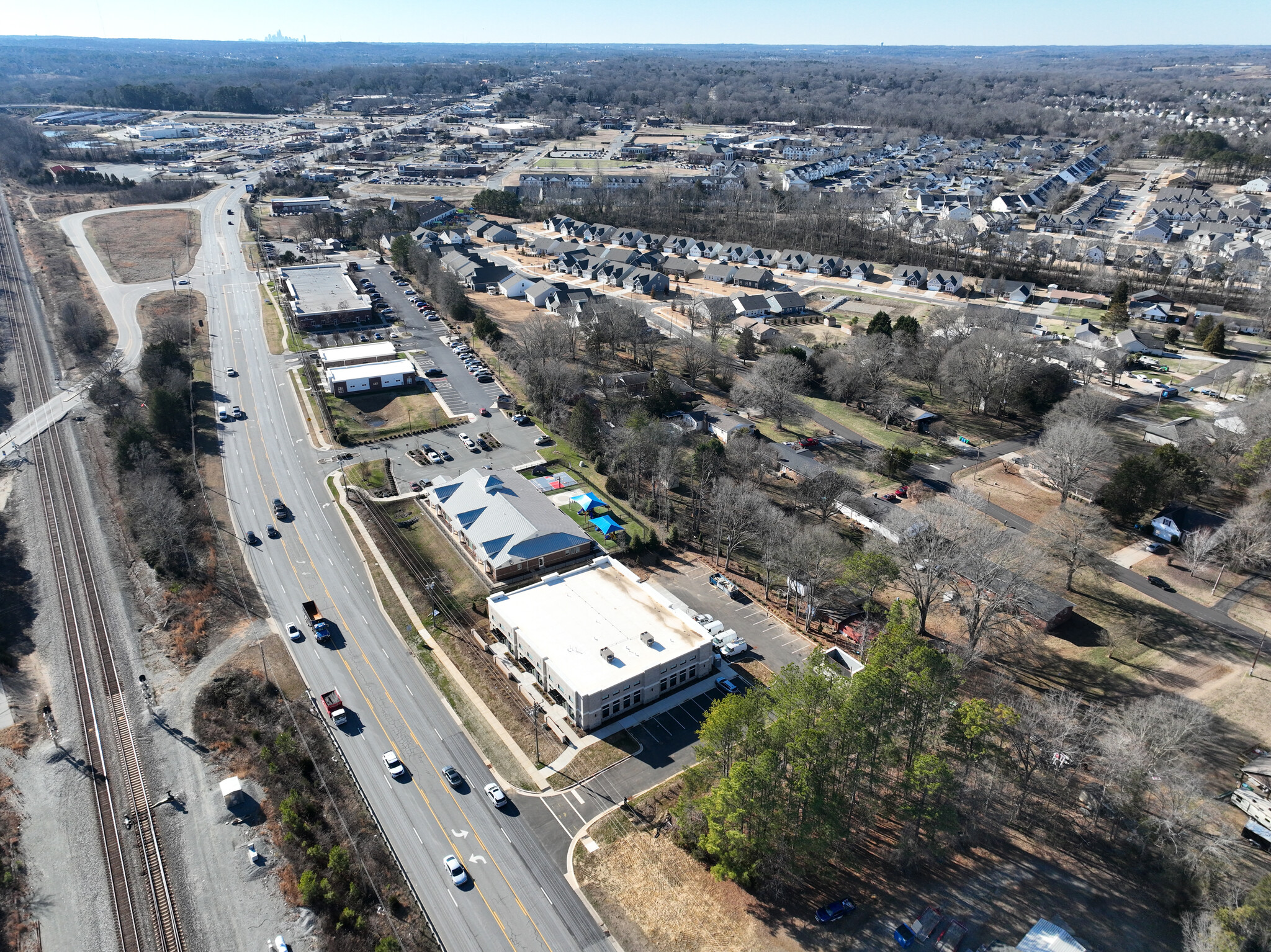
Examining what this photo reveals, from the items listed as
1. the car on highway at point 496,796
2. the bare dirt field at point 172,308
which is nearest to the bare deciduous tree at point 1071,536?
the car on highway at point 496,796

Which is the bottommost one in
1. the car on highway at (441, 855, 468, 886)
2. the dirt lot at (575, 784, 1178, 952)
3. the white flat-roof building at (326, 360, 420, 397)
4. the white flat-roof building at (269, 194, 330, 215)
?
the dirt lot at (575, 784, 1178, 952)

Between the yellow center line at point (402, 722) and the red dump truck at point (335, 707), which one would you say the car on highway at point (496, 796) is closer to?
the yellow center line at point (402, 722)

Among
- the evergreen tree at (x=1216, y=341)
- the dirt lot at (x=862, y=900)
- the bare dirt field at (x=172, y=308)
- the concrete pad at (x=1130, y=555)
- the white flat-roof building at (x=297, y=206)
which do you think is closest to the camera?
the dirt lot at (x=862, y=900)

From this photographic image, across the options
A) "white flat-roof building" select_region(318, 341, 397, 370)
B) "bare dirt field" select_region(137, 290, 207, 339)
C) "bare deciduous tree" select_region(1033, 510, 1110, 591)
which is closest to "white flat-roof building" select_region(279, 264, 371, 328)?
"white flat-roof building" select_region(318, 341, 397, 370)

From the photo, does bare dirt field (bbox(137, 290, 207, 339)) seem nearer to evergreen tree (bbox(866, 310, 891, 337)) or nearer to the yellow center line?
the yellow center line

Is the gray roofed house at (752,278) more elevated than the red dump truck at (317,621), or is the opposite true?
the gray roofed house at (752,278)

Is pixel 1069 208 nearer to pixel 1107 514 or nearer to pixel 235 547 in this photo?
pixel 1107 514

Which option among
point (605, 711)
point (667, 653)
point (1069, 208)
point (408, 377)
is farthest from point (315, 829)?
point (1069, 208)
